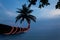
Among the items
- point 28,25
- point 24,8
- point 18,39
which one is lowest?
point 18,39

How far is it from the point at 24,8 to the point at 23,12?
1.69m

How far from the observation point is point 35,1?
10430 mm

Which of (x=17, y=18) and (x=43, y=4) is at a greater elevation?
(x=17, y=18)

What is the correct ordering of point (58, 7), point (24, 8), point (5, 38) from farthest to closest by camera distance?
point (24, 8) < point (5, 38) < point (58, 7)

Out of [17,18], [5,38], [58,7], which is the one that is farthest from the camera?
[17,18]

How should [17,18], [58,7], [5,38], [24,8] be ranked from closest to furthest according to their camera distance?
1. [58,7]
2. [5,38]
3. [24,8]
4. [17,18]

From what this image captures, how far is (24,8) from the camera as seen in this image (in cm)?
6400

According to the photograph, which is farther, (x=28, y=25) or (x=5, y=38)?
(x=28, y=25)

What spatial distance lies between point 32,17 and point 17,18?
543cm

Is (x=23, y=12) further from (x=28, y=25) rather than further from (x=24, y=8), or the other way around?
(x=28, y=25)

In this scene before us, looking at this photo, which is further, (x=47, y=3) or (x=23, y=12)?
(x=23, y=12)

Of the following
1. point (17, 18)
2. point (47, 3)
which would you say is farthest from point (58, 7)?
point (17, 18)

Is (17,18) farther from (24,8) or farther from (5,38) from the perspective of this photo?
(5,38)

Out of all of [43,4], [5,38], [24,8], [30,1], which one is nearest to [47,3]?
[43,4]
